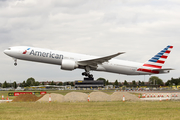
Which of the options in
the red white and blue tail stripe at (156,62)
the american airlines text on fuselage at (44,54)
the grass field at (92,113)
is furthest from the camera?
the red white and blue tail stripe at (156,62)

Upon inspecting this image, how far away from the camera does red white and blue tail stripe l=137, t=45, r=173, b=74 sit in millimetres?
43688

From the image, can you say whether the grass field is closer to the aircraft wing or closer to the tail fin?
the aircraft wing

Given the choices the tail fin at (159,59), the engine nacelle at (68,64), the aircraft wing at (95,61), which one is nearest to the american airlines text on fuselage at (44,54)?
the engine nacelle at (68,64)

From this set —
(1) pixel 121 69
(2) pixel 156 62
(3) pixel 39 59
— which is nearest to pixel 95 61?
(1) pixel 121 69

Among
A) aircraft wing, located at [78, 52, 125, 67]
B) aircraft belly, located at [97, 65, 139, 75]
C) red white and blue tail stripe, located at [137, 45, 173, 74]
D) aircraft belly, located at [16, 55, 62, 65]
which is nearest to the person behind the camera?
aircraft belly, located at [16, 55, 62, 65]

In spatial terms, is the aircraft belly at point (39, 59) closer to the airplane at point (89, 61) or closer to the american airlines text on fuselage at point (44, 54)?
the airplane at point (89, 61)

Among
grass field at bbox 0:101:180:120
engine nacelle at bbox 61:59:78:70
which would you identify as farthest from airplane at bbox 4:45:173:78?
grass field at bbox 0:101:180:120

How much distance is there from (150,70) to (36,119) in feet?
112

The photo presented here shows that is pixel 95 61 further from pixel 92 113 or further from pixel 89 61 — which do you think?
pixel 92 113

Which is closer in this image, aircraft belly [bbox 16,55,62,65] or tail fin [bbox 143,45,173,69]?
aircraft belly [bbox 16,55,62,65]

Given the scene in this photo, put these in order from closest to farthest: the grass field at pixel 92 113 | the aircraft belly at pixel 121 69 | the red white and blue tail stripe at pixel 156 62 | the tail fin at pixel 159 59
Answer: the grass field at pixel 92 113
the aircraft belly at pixel 121 69
the red white and blue tail stripe at pixel 156 62
the tail fin at pixel 159 59

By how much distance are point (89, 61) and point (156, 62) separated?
45.2 feet

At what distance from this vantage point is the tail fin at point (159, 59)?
146 ft

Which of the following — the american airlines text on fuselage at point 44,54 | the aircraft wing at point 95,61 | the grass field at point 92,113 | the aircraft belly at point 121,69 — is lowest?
the grass field at point 92,113
